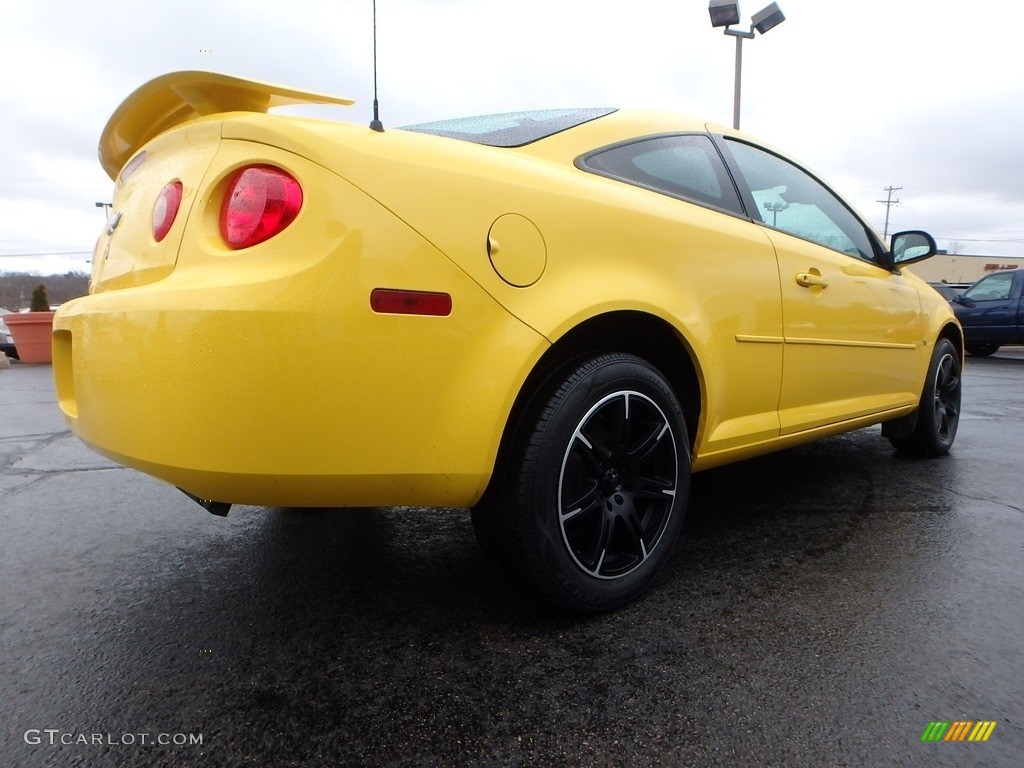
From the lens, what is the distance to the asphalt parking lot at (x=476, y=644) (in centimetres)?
140

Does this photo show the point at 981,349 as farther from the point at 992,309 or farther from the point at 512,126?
the point at 512,126

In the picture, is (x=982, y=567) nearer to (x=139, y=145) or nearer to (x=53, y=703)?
(x=53, y=703)

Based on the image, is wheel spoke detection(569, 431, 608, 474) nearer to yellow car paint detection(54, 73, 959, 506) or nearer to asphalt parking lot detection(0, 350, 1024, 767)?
yellow car paint detection(54, 73, 959, 506)

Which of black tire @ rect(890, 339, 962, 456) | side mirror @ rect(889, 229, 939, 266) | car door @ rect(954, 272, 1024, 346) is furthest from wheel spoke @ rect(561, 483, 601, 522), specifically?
car door @ rect(954, 272, 1024, 346)

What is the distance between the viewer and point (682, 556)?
7.84 ft

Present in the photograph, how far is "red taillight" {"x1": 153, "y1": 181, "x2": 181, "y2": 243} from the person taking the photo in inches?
66.2

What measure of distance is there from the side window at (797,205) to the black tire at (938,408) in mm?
918


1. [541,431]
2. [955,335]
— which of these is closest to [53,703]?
[541,431]

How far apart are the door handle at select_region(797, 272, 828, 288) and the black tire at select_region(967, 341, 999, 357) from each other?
504 inches

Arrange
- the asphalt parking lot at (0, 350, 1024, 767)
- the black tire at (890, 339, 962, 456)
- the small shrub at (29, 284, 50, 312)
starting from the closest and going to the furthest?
1. the asphalt parking lot at (0, 350, 1024, 767)
2. the black tire at (890, 339, 962, 456)
3. the small shrub at (29, 284, 50, 312)

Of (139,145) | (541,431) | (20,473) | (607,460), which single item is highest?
(139,145)

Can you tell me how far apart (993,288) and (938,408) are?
10958 mm

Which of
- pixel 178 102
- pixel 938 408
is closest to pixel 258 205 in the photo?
pixel 178 102

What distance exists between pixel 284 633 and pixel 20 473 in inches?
107
